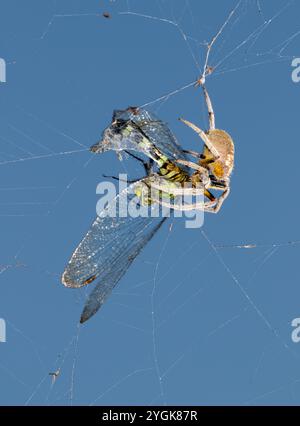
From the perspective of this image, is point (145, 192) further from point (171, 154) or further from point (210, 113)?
point (210, 113)

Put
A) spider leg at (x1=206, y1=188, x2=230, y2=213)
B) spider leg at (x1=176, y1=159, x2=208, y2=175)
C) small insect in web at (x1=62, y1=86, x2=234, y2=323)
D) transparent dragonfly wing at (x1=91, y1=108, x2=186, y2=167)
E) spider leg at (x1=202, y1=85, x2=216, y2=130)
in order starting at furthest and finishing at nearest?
1. spider leg at (x1=206, y1=188, x2=230, y2=213)
2. spider leg at (x1=202, y1=85, x2=216, y2=130)
3. spider leg at (x1=176, y1=159, x2=208, y2=175)
4. small insect in web at (x1=62, y1=86, x2=234, y2=323)
5. transparent dragonfly wing at (x1=91, y1=108, x2=186, y2=167)

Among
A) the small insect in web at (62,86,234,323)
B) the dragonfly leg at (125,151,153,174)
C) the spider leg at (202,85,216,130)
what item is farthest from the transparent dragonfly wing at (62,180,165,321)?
the spider leg at (202,85,216,130)

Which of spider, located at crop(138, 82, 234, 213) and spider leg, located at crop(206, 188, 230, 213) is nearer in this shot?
spider, located at crop(138, 82, 234, 213)

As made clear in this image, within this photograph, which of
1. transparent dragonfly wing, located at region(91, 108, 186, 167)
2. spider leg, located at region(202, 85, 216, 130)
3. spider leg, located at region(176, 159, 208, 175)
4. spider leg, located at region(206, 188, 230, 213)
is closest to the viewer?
transparent dragonfly wing, located at region(91, 108, 186, 167)

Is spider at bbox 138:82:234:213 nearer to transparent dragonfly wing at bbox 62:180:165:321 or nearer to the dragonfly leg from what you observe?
the dragonfly leg

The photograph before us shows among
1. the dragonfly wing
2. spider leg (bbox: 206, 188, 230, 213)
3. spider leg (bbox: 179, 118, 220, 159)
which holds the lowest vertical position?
the dragonfly wing

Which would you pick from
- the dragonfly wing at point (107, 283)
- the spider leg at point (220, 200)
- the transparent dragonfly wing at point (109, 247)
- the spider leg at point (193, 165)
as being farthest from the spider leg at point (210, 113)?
the dragonfly wing at point (107, 283)

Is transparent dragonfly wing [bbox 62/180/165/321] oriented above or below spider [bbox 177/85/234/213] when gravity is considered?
below

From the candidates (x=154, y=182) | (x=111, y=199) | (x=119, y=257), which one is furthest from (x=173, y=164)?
(x=119, y=257)

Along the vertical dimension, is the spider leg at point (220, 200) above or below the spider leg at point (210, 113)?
below

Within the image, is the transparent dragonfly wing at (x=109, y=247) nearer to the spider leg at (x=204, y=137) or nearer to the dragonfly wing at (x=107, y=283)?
the dragonfly wing at (x=107, y=283)
